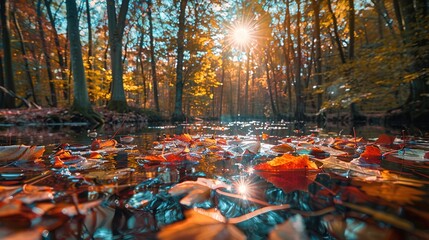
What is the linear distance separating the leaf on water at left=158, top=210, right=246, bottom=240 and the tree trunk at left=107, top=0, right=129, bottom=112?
9.05 meters

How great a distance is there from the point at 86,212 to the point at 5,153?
93 centimetres

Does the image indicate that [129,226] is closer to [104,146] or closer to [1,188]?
[1,188]

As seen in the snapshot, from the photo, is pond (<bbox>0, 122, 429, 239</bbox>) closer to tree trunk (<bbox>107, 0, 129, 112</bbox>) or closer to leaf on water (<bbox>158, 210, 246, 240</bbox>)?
leaf on water (<bbox>158, 210, 246, 240</bbox>)

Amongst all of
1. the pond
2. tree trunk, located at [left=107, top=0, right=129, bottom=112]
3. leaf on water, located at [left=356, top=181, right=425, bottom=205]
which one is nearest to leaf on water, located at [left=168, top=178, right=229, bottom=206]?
the pond

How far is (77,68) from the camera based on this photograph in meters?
6.21

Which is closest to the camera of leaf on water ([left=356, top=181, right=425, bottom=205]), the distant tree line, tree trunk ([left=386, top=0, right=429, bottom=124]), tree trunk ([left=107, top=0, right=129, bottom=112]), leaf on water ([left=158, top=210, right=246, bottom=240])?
leaf on water ([left=158, top=210, right=246, bottom=240])

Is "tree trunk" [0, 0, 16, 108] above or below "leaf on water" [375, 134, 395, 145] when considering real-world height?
above

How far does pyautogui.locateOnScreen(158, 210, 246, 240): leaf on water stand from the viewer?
0.38 meters

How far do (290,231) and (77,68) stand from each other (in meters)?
7.12

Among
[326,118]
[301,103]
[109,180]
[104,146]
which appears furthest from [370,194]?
[301,103]

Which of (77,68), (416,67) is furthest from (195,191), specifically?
(77,68)

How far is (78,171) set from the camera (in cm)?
98

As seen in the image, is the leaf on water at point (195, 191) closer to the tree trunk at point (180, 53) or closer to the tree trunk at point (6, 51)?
the tree trunk at point (180, 53)

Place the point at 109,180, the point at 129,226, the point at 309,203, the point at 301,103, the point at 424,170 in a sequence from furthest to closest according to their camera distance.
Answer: the point at 301,103, the point at 424,170, the point at 109,180, the point at 309,203, the point at 129,226
